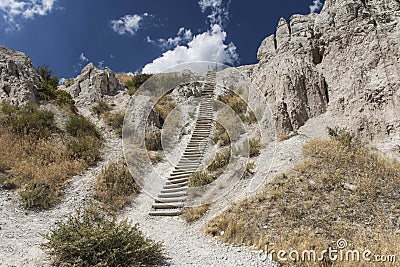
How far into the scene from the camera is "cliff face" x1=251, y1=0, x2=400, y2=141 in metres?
10.2

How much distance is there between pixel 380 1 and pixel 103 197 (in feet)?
46.6

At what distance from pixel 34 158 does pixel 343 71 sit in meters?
12.6

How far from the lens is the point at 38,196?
7602 mm

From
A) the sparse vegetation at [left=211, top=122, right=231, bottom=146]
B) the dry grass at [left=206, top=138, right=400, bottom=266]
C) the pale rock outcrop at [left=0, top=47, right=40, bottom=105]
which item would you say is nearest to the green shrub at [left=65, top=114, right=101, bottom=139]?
the pale rock outcrop at [left=0, top=47, right=40, bottom=105]

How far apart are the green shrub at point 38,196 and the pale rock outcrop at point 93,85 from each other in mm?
9203

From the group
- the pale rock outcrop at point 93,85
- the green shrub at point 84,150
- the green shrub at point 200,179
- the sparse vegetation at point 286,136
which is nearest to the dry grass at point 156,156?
the green shrub at point 84,150

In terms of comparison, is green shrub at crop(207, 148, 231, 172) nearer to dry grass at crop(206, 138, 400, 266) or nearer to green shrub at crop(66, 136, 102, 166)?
dry grass at crop(206, 138, 400, 266)

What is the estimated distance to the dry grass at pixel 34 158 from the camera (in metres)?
7.94

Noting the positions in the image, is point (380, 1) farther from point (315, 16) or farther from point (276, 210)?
point (276, 210)

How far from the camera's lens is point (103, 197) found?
8.73 meters

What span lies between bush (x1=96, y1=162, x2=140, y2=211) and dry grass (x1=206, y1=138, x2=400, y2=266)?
3.39 meters

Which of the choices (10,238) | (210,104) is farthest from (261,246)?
(210,104)
